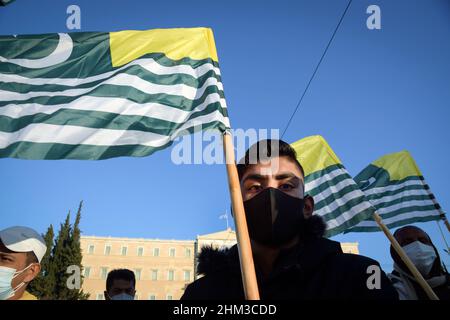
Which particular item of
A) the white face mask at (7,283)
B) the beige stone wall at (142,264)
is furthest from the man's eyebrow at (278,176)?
the beige stone wall at (142,264)

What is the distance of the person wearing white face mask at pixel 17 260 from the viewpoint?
12.8 feet

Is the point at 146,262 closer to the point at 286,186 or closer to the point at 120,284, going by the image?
the point at 120,284

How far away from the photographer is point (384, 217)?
24.8 ft

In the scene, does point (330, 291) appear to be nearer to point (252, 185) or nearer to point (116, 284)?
point (252, 185)

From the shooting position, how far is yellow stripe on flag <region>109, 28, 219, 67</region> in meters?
3.88

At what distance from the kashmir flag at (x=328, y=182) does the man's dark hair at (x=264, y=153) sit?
374cm

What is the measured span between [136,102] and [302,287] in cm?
256

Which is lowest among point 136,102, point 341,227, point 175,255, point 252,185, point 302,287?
point 302,287

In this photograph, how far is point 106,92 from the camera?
3.58 meters

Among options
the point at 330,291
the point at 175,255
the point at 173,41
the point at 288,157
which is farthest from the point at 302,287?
the point at 175,255
